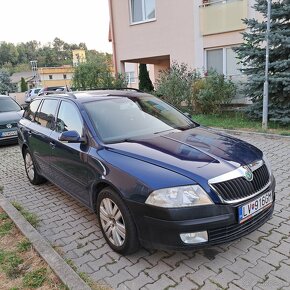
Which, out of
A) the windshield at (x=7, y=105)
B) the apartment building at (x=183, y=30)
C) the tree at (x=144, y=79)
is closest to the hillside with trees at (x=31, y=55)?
the tree at (x=144, y=79)

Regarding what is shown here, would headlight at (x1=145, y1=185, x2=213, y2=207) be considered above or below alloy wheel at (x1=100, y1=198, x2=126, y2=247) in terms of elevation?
above

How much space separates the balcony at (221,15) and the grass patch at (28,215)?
1111 cm

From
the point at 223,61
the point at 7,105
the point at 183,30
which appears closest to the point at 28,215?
the point at 7,105

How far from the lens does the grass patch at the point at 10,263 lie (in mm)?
3167

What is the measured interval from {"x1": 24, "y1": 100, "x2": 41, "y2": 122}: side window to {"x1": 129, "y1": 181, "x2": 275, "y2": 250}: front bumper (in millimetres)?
3389

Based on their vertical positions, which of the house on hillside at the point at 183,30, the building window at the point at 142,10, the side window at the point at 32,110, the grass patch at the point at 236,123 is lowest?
the grass patch at the point at 236,123

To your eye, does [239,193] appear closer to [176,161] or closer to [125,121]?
[176,161]

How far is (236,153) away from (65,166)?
220cm

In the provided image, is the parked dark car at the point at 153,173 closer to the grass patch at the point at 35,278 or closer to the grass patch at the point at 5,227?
the grass patch at the point at 35,278

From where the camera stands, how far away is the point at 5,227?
4.15 meters

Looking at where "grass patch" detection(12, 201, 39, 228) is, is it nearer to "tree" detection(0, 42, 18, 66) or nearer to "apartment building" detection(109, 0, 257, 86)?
"apartment building" detection(109, 0, 257, 86)

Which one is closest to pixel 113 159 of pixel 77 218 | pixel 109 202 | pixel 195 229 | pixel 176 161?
pixel 109 202

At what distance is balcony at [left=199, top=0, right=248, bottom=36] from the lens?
1254 centimetres

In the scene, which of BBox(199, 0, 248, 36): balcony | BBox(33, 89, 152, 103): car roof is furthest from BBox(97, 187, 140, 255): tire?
BBox(199, 0, 248, 36): balcony
